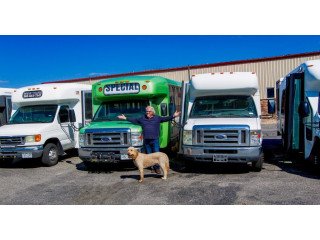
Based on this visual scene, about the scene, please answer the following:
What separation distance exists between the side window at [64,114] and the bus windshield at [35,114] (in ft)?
0.70

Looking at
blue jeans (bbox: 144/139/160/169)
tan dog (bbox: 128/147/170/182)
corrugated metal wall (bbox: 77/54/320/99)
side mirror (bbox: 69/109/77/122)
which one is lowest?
tan dog (bbox: 128/147/170/182)

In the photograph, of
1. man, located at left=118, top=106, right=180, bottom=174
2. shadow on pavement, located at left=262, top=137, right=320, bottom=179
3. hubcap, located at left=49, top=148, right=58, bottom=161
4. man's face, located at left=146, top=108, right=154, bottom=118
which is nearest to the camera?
shadow on pavement, located at left=262, top=137, right=320, bottom=179

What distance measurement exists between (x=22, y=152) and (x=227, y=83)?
6468 millimetres

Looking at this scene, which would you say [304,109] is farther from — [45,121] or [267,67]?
[267,67]

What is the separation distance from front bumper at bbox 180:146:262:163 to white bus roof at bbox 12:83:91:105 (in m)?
5.33

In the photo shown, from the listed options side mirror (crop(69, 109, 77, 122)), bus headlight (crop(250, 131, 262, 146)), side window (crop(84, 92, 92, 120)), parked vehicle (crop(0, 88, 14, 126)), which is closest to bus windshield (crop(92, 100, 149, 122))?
side mirror (crop(69, 109, 77, 122))

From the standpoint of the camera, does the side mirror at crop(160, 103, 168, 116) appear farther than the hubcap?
No

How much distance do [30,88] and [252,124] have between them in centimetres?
769

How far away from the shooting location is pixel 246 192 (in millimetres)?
6535

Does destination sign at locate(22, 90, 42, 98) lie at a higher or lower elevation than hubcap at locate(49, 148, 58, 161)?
higher

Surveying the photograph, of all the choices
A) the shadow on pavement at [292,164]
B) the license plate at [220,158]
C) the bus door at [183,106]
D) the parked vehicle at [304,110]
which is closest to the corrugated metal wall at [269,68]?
the shadow on pavement at [292,164]

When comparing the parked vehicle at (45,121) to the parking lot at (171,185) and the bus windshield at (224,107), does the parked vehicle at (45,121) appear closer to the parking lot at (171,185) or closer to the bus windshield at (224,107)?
the parking lot at (171,185)

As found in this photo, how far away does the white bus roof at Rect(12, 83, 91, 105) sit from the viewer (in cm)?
1113

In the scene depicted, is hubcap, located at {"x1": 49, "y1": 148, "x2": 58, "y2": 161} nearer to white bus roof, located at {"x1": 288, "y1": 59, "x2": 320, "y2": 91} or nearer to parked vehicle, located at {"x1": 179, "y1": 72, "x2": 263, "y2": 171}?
parked vehicle, located at {"x1": 179, "y1": 72, "x2": 263, "y2": 171}
